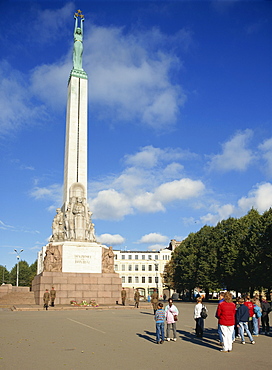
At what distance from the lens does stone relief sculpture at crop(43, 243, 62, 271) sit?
38.5m

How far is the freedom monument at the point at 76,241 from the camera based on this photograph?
3753 centimetres

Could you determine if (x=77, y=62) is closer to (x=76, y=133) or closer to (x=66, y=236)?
(x=76, y=133)

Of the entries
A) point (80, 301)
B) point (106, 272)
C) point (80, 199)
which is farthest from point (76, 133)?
point (80, 301)

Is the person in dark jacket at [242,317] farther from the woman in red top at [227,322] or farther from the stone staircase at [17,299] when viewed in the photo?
the stone staircase at [17,299]

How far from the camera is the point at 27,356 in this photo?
36.2 feet

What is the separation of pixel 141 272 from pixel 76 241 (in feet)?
211

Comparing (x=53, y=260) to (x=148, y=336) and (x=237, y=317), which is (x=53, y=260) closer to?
(x=148, y=336)

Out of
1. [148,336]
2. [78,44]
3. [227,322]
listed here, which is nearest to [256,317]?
[148,336]

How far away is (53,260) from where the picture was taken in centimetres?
3872

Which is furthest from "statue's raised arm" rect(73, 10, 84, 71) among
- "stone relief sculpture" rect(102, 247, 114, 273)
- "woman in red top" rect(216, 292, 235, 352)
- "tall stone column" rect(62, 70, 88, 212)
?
"woman in red top" rect(216, 292, 235, 352)

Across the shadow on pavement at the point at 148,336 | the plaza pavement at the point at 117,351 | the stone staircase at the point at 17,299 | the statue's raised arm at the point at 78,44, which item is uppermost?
the statue's raised arm at the point at 78,44

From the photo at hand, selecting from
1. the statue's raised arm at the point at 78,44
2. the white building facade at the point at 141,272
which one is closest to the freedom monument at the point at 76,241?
the statue's raised arm at the point at 78,44

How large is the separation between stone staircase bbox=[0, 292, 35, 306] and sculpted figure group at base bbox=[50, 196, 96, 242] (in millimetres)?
6822

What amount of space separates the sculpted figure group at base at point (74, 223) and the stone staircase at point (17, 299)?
6.82m
